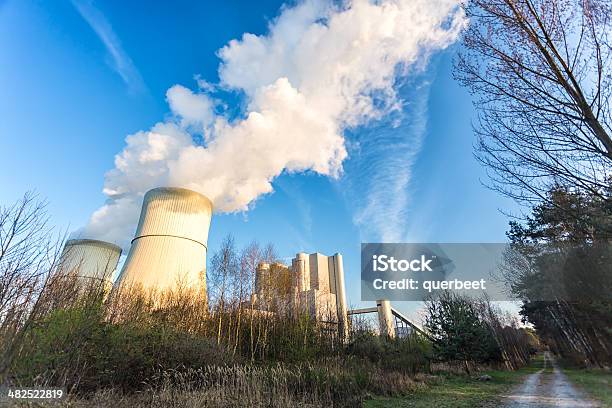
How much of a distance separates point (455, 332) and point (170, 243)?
1373cm

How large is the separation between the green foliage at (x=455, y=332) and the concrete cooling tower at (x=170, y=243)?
1047 centimetres

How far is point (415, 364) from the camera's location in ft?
46.5

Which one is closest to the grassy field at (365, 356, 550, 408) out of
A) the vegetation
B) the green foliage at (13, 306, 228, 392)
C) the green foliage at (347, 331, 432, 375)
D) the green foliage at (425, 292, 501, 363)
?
the vegetation

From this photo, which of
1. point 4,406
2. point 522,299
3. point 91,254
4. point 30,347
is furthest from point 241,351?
point 522,299

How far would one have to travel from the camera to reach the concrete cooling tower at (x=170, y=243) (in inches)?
635

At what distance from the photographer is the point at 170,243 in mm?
16797

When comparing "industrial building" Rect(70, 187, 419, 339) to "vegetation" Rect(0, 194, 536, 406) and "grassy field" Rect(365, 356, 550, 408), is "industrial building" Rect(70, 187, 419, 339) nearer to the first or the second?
"vegetation" Rect(0, 194, 536, 406)

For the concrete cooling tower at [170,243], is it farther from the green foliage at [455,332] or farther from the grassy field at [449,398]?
the green foliage at [455,332]

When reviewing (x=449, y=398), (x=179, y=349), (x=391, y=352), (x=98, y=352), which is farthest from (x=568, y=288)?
(x=98, y=352)

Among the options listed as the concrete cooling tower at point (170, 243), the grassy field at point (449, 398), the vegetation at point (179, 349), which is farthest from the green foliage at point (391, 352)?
the concrete cooling tower at point (170, 243)

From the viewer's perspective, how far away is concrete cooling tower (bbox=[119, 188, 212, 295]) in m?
16.1

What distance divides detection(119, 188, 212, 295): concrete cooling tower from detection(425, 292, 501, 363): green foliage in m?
10.5

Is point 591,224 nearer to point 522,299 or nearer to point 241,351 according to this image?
point 241,351

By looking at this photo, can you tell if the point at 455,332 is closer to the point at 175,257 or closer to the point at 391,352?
the point at 391,352
